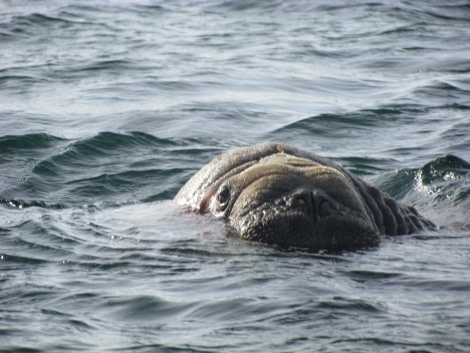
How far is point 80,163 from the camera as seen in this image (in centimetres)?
1166

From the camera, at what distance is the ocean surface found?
537cm

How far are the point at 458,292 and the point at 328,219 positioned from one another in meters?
1.05

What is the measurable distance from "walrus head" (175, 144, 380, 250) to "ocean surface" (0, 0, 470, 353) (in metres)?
0.12

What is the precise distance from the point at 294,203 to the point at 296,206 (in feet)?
0.08

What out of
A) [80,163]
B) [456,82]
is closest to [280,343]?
[80,163]

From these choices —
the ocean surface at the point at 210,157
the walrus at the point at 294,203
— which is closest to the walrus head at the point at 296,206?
the walrus at the point at 294,203

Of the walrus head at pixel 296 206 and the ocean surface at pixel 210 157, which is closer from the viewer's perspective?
the ocean surface at pixel 210 157

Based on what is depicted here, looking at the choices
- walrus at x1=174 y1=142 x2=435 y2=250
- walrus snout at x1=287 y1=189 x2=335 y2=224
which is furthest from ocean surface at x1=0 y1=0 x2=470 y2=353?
walrus snout at x1=287 y1=189 x2=335 y2=224

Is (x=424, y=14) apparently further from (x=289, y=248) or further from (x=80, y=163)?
(x=289, y=248)

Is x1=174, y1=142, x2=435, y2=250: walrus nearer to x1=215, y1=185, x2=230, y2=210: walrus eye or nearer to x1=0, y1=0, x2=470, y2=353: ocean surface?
x1=215, y1=185, x2=230, y2=210: walrus eye

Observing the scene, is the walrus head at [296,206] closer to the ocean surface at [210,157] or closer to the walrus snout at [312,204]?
the walrus snout at [312,204]

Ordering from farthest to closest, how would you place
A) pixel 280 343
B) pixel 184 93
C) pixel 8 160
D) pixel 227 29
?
pixel 227 29, pixel 184 93, pixel 8 160, pixel 280 343

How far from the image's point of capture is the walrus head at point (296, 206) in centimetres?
630

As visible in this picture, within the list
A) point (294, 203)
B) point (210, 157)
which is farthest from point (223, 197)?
point (210, 157)
